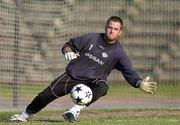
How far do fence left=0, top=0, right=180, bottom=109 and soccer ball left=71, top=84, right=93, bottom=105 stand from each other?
4.90 m

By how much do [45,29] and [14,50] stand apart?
0.98 m

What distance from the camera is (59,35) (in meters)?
16.0

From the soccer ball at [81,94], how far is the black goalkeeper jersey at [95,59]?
0.33 meters

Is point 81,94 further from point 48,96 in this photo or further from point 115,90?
point 115,90

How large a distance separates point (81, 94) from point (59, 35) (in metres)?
5.84

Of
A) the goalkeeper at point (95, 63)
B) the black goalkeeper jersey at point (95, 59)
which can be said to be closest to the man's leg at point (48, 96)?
the goalkeeper at point (95, 63)

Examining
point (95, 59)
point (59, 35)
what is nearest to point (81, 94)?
point (95, 59)

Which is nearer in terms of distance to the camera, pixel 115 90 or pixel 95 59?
pixel 95 59

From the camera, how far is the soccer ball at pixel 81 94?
10289 mm

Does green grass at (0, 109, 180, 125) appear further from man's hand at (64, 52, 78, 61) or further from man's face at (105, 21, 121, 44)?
man's face at (105, 21, 121, 44)

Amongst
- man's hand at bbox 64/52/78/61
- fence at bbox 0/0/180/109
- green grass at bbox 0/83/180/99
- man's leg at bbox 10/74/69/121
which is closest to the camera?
man's hand at bbox 64/52/78/61

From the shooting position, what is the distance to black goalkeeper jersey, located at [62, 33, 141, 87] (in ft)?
35.2

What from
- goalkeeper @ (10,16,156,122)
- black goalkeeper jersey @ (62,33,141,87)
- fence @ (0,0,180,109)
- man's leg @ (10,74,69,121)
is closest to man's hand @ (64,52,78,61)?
goalkeeper @ (10,16,156,122)

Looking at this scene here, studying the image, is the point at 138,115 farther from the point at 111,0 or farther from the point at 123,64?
the point at 111,0
